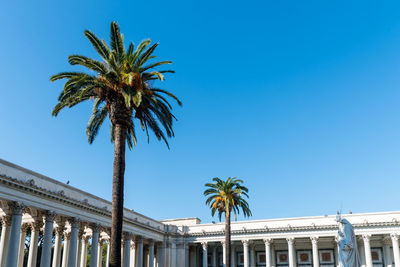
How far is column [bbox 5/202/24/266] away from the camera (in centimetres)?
2508

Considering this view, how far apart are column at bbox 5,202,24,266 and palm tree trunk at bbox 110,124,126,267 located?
31.4 feet

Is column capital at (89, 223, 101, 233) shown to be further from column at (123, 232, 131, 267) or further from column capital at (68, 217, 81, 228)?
column at (123, 232, 131, 267)

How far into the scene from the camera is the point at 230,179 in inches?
1864

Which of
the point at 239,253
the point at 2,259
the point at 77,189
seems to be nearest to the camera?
the point at 2,259

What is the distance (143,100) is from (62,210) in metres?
13.9

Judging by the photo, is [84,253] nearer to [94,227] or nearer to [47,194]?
[94,227]

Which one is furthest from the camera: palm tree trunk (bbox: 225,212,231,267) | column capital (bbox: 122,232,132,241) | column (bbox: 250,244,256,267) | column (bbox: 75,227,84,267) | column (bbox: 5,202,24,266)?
column (bbox: 250,244,256,267)

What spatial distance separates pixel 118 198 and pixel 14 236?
33.5ft

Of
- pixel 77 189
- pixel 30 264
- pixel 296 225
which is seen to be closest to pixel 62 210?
pixel 77 189

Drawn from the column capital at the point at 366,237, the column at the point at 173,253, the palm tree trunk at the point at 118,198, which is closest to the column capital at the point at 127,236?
the column at the point at 173,253

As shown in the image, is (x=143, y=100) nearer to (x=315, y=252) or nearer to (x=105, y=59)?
(x=105, y=59)

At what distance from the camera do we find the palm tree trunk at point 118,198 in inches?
770

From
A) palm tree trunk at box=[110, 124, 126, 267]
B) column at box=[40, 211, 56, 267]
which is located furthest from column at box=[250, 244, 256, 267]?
palm tree trunk at box=[110, 124, 126, 267]

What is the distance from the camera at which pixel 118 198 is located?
20359 mm
